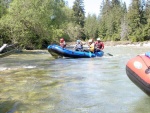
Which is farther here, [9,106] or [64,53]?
[64,53]

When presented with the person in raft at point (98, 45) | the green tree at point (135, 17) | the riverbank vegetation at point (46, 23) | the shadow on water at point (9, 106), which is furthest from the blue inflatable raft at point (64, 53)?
the green tree at point (135, 17)

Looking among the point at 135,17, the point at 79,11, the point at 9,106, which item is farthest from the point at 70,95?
the point at 79,11

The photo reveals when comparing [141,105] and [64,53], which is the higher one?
[64,53]

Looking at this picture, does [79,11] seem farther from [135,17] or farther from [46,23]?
[46,23]

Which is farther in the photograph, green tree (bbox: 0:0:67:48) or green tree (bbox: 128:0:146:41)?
green tree (bbox: 128:0:146:41)

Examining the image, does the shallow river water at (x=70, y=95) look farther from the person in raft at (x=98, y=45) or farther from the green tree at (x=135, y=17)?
the green tree at (x=135, y=17)

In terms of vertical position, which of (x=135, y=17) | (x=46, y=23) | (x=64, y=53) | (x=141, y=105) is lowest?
(x=141, y=105)

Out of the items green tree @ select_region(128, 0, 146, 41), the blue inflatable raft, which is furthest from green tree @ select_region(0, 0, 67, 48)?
green tree @ select_region(128, 0, 146, 41)

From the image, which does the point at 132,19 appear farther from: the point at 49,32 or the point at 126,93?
the point at 126,93

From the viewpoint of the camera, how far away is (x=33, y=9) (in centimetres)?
2712

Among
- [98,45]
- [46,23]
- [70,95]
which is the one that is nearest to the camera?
[70,95]

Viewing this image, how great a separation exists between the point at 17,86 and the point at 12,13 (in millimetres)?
20540

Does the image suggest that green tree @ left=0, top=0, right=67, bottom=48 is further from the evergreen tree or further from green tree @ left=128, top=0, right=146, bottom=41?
the evergreen tree

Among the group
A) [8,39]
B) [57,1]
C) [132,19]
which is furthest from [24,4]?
[132,19]
